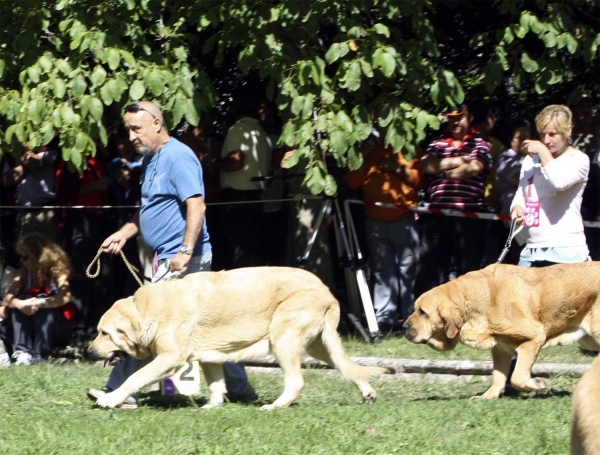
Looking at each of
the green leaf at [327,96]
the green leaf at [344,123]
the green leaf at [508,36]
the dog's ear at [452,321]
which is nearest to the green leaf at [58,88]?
the green leaf at [327,96]

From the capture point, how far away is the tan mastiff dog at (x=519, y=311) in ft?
21.8

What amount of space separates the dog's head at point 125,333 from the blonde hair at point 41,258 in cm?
294

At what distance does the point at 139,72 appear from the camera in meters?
7.98

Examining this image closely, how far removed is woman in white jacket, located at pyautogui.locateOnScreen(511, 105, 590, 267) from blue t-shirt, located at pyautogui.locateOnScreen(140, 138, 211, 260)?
2.25 meters

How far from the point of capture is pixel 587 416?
386 centimetres

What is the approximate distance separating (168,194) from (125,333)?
3.09 feet

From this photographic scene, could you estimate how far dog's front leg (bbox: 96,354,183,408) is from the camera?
21.5 ft

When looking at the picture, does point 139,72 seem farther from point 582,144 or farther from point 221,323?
point 582,144

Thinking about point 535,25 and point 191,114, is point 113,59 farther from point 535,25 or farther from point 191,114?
point 535,25

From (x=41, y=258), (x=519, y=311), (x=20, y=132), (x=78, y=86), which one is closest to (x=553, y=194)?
(x=519, y=311)

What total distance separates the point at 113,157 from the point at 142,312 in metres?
4.41

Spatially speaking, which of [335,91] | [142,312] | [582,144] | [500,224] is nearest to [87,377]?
[142,312]

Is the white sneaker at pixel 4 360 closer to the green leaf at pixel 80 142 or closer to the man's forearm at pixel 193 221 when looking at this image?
the green leaf at pixel 80 142

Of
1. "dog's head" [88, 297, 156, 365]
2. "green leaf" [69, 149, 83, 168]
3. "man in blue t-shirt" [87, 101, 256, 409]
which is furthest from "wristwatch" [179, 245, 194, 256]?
"green leaf" [69, 149, 83, 168]
